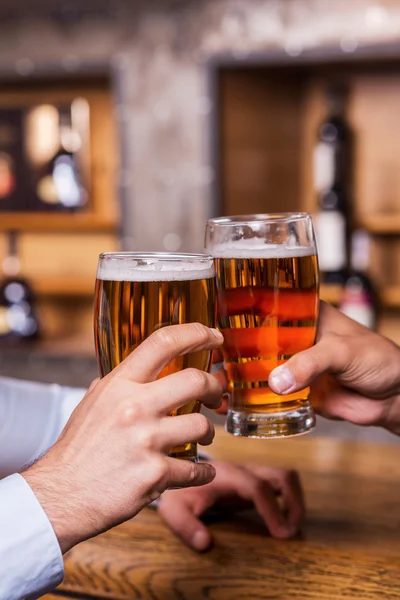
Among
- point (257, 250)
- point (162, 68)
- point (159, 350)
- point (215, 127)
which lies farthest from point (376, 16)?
point (159, 350)

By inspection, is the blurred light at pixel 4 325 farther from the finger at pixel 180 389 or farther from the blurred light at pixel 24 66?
the finger at pixel 180 389

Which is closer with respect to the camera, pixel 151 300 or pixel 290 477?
pixel 151 300

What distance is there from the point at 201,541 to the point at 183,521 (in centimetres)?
4

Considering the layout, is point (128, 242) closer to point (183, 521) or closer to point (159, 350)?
point (183, 521)

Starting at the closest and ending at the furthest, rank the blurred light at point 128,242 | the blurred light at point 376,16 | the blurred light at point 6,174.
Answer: the blurred light at point 376,16 < the blurred light at point 128,242 < the blurred light at point 6,174

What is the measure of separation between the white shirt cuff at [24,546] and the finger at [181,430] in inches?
4.6

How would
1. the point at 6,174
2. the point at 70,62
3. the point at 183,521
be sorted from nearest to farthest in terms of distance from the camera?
the point at 183,521 < the point at 70,62 < the point at 6,174

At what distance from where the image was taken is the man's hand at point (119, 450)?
0.63 m

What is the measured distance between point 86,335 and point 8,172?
2.10ft

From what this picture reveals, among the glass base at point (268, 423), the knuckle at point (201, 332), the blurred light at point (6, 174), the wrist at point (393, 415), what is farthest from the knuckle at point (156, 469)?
the blurred light at point (6, 174)

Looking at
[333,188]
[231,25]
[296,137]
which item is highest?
[231,25]

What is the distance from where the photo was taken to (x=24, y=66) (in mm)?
2582

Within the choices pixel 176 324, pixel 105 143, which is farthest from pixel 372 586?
pixel 105 143

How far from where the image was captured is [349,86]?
2.43 metres
